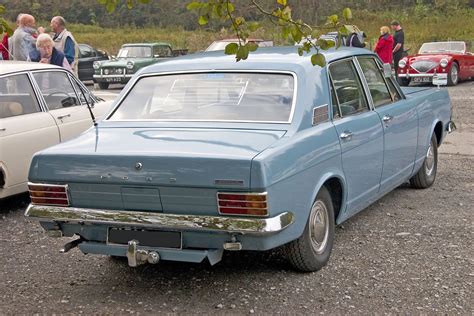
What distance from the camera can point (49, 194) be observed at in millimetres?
4227

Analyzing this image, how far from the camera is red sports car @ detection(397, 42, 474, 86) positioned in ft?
60.2

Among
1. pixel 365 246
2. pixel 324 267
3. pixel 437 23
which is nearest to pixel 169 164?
pixel 324 267

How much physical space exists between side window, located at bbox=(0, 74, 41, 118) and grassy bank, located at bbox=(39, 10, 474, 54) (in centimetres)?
2879

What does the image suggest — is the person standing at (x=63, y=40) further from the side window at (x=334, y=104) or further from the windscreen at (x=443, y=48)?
the windscreen at (x=443, y=48)

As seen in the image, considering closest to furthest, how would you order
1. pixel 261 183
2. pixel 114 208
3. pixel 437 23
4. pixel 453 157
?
pixel 261 183
pixel 114 208
pixel 453 157
pixel 437 23

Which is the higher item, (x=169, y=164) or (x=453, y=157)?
(x=169, y=164)

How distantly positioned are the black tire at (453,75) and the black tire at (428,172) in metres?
12.6

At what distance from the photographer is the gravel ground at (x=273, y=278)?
13.3 ft

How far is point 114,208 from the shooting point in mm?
4062

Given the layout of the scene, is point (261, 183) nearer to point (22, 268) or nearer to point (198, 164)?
point (198, 164)

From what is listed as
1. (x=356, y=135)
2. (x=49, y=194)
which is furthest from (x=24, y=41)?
(x=356, y=135)

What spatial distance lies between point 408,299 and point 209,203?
134 centimetres

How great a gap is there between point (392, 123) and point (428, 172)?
1.52 metres

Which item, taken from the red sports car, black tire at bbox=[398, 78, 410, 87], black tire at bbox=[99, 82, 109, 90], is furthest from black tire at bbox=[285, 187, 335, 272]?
black tire at bbox=[99, 82, 109, 90]
